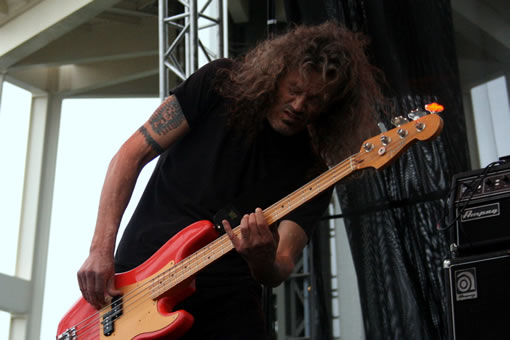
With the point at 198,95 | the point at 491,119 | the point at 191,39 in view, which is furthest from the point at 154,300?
the point at 191,39

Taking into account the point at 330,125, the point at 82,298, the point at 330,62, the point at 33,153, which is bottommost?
the point at 82,298

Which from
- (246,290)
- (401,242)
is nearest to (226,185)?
(246,290)

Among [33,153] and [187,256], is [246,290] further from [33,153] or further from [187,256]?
[33,153]

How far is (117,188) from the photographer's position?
2.04 meters

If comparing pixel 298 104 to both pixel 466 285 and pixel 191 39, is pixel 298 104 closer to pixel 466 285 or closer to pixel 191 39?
pixel 466 285

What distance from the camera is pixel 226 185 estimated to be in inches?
81.9

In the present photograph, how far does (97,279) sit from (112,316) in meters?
0.13

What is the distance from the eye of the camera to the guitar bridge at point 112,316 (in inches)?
80.1

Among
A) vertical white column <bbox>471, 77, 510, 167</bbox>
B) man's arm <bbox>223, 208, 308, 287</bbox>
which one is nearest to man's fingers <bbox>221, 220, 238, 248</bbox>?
man's arm <bbox>223, 208, 308, 287</bbox>

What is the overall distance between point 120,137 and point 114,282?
7951mm

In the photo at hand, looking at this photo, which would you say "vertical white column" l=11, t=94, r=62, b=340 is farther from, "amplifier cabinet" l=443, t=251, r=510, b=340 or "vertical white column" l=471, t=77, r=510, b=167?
"amplifier cabinet" l=443, t=251, r=510, b=340

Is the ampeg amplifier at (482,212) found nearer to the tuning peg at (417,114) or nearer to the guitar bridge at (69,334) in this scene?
the tuning peg at (417,114)

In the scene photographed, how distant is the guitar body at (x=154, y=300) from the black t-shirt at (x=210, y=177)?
0.21 ft

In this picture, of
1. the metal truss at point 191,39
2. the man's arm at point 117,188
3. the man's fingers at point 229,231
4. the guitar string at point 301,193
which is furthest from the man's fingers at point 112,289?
the metal truss at point 191,39
